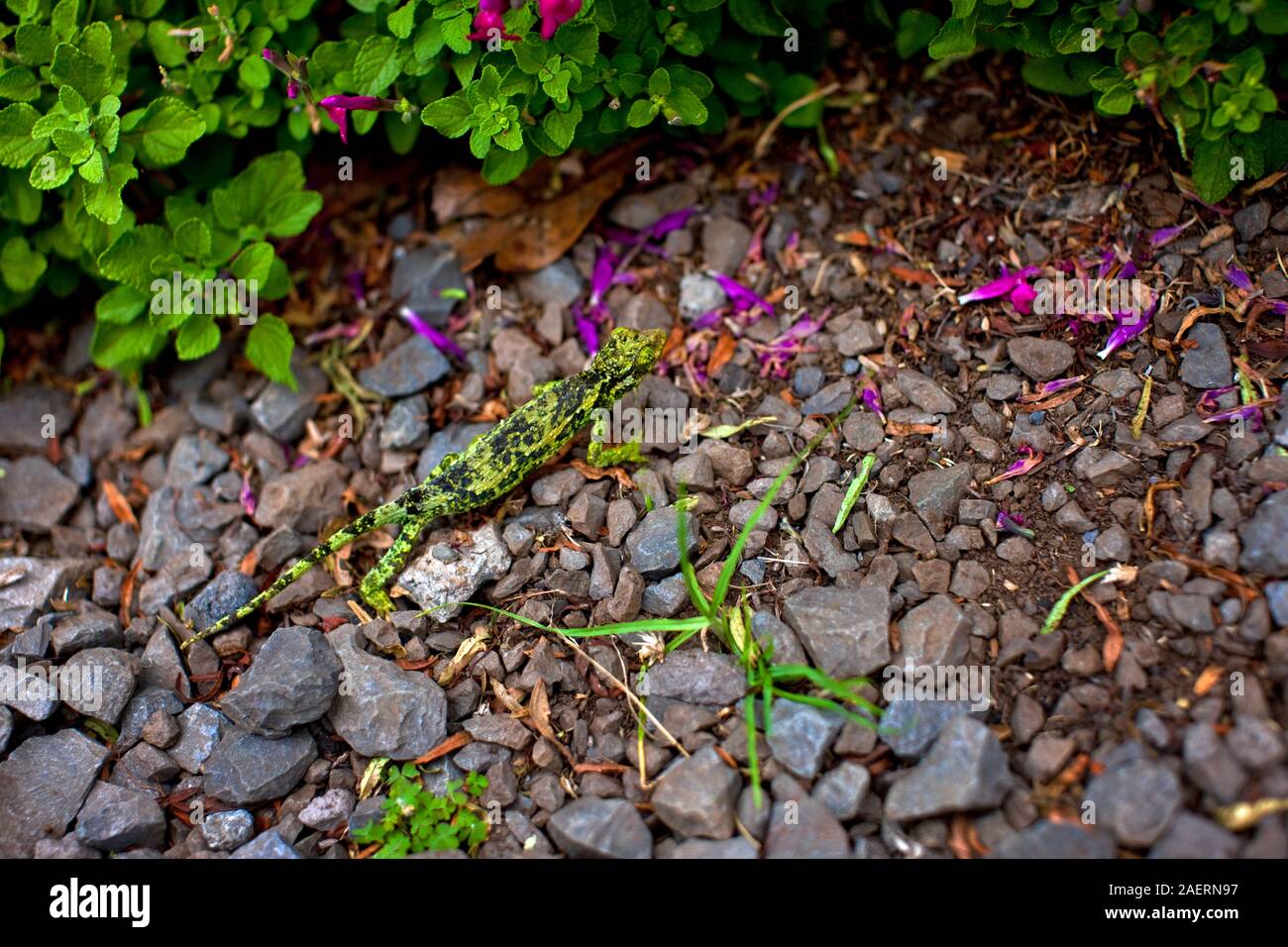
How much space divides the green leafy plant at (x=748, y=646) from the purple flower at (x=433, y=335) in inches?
78.0

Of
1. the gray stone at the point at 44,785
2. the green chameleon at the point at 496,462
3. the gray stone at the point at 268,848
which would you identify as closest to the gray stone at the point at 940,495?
the green chameleon at the point at 496,462

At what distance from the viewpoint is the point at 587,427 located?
5.77m

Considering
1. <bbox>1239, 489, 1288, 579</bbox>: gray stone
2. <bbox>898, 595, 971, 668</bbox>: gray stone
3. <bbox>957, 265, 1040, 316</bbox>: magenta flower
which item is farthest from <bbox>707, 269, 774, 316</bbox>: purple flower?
<bbox>1239, 489, 1288, 579</bbox>: gray stone

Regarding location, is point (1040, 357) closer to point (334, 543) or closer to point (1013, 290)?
point (1013, 290)

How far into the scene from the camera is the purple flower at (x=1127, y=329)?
16.4 ft

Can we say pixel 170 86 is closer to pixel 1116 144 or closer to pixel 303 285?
pixel 303 285

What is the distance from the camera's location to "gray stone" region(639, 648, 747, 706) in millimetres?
4484

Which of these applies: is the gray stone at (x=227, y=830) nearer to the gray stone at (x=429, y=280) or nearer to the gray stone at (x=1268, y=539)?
the gray stone at (x=429, y=280)

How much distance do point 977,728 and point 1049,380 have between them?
6.80 feet

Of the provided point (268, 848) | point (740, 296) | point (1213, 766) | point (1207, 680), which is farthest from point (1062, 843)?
point (740, 296)

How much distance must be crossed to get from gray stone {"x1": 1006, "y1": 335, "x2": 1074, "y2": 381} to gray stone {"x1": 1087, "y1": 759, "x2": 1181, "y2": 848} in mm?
2114

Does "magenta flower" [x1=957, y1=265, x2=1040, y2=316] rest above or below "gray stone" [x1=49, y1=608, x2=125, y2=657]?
above

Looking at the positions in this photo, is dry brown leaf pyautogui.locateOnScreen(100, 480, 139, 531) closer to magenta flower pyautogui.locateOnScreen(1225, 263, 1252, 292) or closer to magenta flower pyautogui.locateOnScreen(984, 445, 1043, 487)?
magenta flower pyautogui.locateOnScreen(984, 445, 1043, 487)
